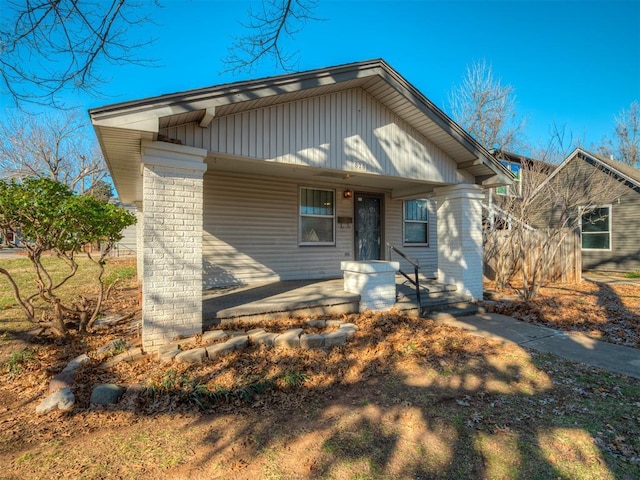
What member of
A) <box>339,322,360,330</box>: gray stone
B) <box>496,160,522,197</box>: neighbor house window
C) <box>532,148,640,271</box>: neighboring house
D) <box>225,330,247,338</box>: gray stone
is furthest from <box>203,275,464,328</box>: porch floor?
<box>532,148,640,271</box>: neighboring house

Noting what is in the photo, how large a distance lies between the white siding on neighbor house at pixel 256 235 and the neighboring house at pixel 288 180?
2 centimetres

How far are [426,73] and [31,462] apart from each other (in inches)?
568

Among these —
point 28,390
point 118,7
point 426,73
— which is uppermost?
point 426,73

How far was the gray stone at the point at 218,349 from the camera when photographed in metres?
3.96

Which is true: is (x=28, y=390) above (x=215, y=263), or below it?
below

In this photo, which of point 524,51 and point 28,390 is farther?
point 524,51

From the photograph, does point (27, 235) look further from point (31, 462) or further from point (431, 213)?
point (431, 213)

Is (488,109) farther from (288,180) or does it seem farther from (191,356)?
(191,356)

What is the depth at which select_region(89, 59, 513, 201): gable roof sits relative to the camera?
402 centimetres

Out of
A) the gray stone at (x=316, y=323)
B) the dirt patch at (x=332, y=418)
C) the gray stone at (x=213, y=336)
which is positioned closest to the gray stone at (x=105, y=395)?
the dirt patch at (x=332, y=418)

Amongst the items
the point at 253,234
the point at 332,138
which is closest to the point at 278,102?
the point at 332,138

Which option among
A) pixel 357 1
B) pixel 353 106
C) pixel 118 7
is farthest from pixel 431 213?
pixel 118 7

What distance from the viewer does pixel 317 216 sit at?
8500 millimetres

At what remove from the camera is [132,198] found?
10414mm
